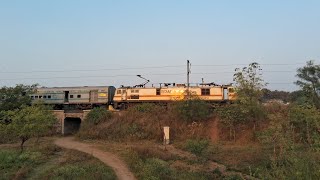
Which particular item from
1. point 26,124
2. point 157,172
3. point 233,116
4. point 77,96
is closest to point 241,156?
point 233,116

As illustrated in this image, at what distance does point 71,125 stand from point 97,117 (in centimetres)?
826

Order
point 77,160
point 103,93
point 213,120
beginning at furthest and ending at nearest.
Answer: point 103,93 → point 213,120 → point 77,160

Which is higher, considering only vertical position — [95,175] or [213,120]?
[213,120]

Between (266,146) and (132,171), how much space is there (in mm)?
11882

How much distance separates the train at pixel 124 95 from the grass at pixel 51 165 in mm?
15497

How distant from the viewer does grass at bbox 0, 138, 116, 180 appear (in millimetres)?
20141

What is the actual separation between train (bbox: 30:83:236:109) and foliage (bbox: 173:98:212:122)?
46.5 inches

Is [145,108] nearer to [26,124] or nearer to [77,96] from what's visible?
[77,96]

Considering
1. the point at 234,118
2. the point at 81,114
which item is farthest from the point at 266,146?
the point at 81,114

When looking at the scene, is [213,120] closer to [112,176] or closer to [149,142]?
[149,142]

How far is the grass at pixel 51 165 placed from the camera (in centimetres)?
2014

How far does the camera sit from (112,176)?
20.1 m

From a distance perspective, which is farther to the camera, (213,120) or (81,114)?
(81,114)

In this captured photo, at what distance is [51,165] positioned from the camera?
23.8 metres
